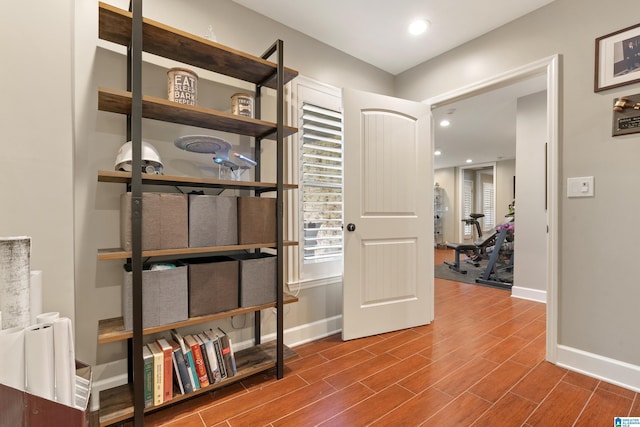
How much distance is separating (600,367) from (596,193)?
1.08 meters

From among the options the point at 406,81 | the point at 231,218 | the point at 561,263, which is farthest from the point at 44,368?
the point at 406,81

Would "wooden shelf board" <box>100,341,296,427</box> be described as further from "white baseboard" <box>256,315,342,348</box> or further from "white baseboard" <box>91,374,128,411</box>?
"white baseboard" <box>256,315,342,348</box>

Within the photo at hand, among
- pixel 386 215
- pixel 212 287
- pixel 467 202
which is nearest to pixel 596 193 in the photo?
pixel 386 215

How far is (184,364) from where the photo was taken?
1526 millimetres

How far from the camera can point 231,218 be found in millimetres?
1652

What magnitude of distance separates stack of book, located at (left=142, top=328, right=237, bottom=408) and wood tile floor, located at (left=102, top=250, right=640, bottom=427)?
13 centimetres

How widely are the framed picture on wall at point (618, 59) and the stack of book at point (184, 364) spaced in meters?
2.79

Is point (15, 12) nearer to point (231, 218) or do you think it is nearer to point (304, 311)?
point (231, 218)

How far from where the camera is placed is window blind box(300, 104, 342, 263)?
2.34 meters

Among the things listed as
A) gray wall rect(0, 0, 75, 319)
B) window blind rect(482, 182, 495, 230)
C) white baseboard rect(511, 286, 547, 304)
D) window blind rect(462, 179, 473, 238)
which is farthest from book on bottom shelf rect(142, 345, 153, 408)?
window blind rect(482, 182, 495, 230)

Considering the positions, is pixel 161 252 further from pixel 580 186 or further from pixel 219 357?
pixel 580 186

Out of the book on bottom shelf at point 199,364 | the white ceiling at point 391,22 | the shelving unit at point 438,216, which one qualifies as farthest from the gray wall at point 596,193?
the shelving unit at point 438,216

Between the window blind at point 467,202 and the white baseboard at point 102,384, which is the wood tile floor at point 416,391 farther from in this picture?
the window blind at point 467,202

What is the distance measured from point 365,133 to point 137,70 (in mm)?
1629
